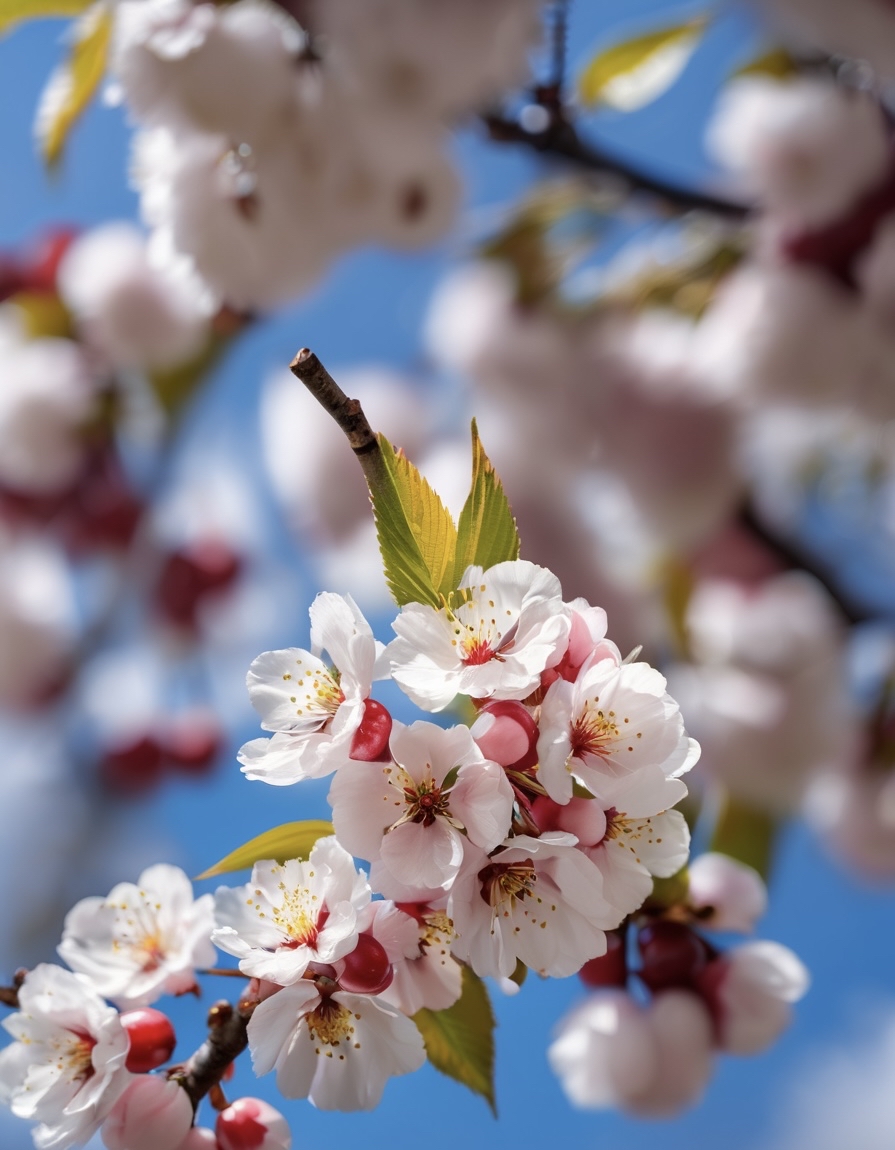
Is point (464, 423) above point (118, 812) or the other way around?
above

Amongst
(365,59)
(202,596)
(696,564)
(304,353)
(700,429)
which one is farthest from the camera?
(202,596)

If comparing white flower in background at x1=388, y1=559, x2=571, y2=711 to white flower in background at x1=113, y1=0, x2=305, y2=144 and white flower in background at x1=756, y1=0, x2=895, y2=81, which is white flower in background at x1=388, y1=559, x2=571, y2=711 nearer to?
white flower in background at x1=113, y1=0, x2=305, y2=144

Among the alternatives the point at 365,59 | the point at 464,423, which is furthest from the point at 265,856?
the point at 464,423

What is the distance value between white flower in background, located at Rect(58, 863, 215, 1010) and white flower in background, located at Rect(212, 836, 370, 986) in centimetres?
3

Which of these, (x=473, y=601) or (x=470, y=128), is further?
(x=470, y=128)

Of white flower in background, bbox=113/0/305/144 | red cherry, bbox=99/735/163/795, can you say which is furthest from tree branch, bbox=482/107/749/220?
red cherry, bbox=99/735/163/795

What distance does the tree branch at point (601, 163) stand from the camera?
0.52 m

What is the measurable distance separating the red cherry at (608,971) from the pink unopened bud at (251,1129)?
8 cm

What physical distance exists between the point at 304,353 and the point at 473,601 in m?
0.05

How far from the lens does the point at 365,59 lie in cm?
46

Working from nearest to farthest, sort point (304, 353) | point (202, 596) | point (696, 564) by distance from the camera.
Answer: point (304, 353), point (696, 564), point (202, 596)

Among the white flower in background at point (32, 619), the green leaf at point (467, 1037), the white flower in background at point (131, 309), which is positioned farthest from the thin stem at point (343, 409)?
the white flower in background at point (32, 619)

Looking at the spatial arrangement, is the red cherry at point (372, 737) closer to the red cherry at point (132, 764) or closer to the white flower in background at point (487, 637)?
the white flower in background at point (487, 637)

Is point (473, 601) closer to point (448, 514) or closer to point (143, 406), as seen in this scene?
point (448, 514)
